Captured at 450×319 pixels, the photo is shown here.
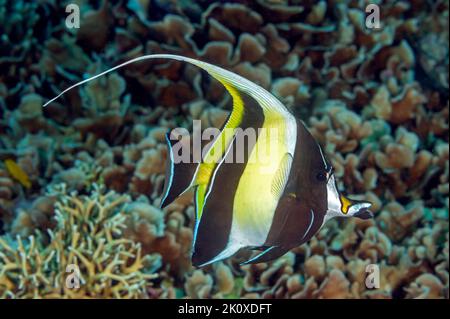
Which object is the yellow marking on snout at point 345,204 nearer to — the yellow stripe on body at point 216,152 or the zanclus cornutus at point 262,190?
the zanclus cornutus at point 262,190

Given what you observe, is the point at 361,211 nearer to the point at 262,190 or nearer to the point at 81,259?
the point at 262,190

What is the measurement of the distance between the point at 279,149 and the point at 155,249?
61.6 inches

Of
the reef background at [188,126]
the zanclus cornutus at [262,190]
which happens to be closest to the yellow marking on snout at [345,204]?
the zanclus cornutus at [262,190]

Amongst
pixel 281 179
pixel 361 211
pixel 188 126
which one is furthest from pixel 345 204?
pixel 188 126

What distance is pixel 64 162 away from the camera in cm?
297

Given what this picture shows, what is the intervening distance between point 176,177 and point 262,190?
0.19m

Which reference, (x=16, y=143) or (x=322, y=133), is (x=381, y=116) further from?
(x=16, y=143)

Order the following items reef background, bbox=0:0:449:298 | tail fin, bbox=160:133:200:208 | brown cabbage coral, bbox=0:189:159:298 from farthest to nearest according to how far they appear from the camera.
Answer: reef background, bbox=0:0:449:298 → brown cabbage coral, bbox=0:189:159:298 → tail fin, bbox=160:133:200:208

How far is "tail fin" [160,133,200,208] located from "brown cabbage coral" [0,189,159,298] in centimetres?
136

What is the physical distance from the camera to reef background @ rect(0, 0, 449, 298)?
2.36 meters

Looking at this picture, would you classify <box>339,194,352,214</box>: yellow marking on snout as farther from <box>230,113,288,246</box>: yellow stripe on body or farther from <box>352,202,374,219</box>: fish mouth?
<box>230,113,288,246</box>: yellow stripe on body

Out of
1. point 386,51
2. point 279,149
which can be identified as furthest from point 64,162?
point 386,51


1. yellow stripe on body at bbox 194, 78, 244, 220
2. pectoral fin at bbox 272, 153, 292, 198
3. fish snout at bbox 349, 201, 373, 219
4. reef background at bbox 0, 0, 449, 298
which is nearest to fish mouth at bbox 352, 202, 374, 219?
fish snout at bbox 349, 201, 373, 219
